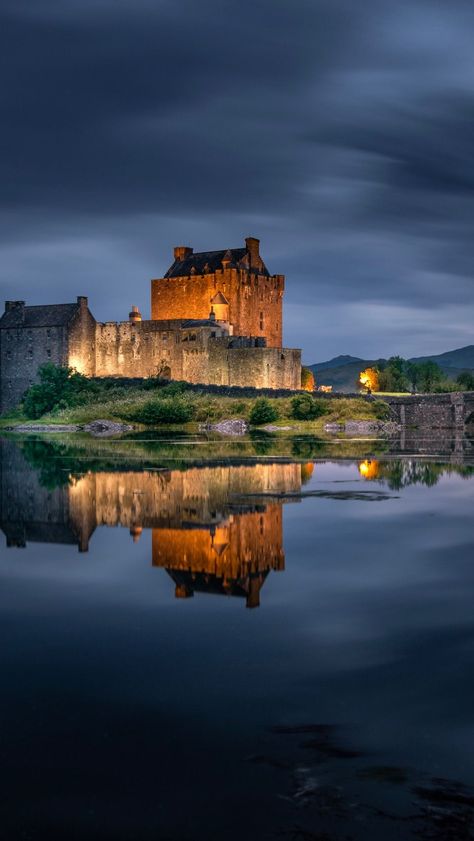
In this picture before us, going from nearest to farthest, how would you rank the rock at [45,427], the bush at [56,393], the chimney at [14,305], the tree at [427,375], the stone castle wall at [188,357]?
the rock at [45,427], the bush at [56,393], the stone castle wall at [188,357], the chimney at [14,305], the tree at [427,375]

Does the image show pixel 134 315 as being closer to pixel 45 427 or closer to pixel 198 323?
pixel 198 323

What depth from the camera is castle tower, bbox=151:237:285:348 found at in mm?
82312

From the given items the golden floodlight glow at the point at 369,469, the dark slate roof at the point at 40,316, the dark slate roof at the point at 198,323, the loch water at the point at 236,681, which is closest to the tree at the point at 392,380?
the dark slate roof at the point at 198,323

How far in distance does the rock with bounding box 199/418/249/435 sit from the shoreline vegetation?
57 cm

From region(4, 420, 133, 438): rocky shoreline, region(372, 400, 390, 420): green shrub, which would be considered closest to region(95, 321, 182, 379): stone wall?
region(4, 420, 133, 438): rocky shoreline

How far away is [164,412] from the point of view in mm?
54781

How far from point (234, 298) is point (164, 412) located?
2970 cm

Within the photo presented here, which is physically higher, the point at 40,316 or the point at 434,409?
the point at 40,316

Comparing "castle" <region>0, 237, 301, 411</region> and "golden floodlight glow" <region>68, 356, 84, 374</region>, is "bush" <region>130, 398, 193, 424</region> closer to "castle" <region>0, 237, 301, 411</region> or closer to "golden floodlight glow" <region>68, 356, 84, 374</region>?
"castle" <region>0, 237, 301, 411</region>

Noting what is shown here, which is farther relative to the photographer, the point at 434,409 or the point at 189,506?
the point at 434,409

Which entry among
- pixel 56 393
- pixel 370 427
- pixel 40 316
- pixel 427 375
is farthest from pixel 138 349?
pixel 427 375

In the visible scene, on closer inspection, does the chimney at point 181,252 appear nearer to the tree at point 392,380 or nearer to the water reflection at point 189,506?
the tree at point 392,380

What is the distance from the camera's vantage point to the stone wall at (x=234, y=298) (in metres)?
82.4

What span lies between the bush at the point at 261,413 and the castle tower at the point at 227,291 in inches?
1017
